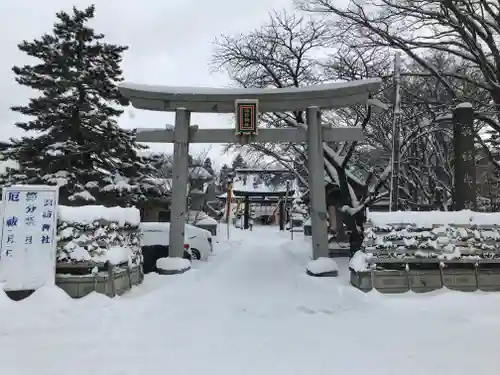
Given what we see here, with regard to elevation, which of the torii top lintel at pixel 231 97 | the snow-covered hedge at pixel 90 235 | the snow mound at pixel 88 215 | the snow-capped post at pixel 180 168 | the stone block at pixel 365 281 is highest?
the torii top lintel at pixel 231 97

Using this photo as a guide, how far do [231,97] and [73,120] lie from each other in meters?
8.13

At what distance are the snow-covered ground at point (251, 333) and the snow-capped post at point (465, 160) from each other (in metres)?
2.94

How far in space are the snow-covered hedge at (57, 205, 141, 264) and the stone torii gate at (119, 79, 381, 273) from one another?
3.71 m

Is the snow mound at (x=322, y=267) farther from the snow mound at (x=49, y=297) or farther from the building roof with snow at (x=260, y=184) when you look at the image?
the building roof with snow at (x=260, y=184)

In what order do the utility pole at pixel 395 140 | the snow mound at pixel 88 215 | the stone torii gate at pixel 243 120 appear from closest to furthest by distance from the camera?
the snow mound at pixel 88 215
the stone torii gate at pixel 243 120
the utility pole at pixel 395 140

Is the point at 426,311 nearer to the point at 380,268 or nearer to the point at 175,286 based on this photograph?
the point at 380,268

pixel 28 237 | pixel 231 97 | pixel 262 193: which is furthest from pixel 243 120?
pixel 262 193

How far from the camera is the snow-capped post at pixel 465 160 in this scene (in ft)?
32.1

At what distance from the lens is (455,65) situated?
18734 mm

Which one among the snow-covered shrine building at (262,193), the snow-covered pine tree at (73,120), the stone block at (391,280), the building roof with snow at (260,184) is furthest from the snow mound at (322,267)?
the building roof with snow at (260,184)

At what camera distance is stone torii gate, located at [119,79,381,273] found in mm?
11469

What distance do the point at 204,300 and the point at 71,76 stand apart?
1251 centimetres

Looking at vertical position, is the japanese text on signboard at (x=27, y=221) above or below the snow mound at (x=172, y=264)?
above

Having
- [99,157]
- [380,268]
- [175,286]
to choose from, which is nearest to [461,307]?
[380,268]
